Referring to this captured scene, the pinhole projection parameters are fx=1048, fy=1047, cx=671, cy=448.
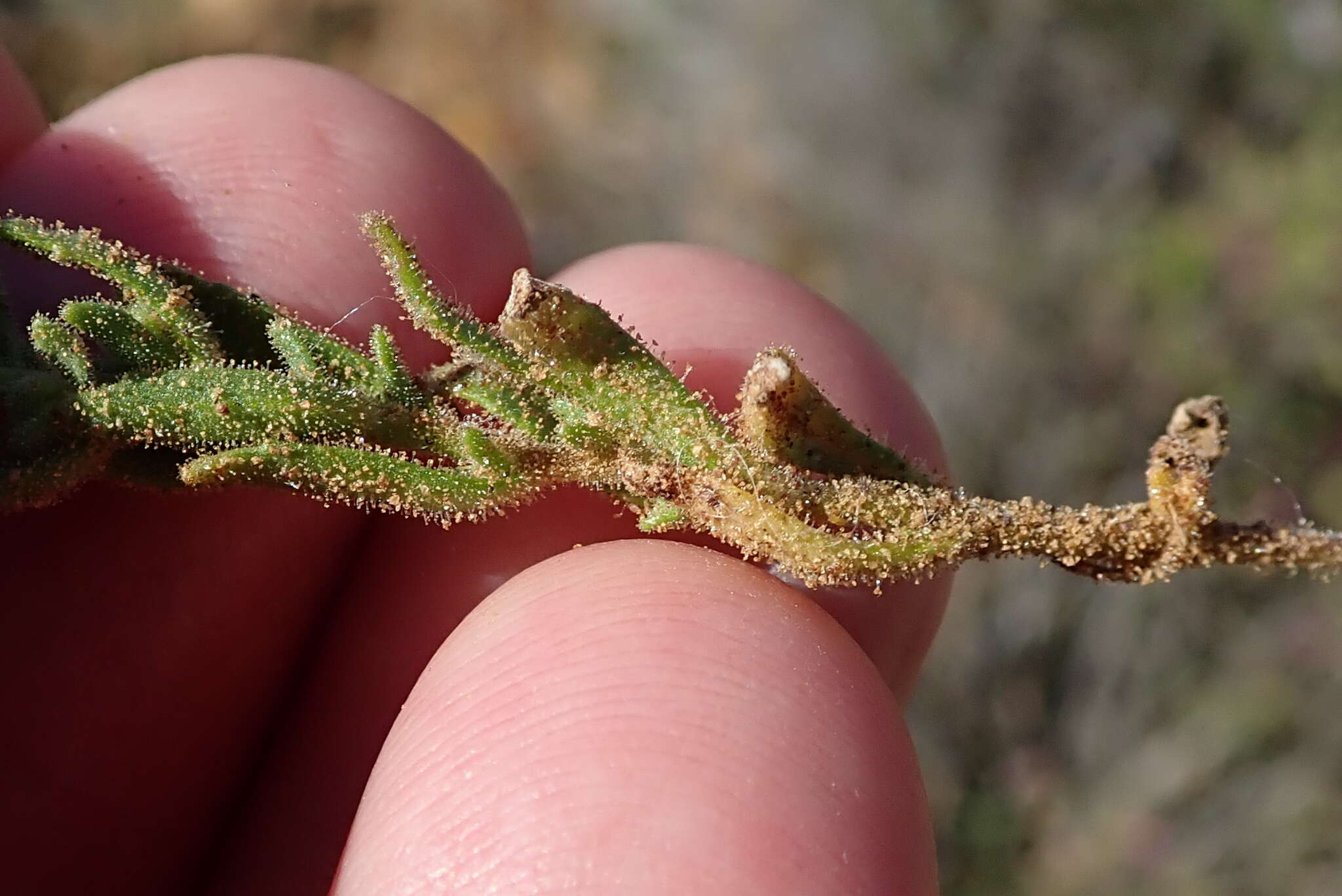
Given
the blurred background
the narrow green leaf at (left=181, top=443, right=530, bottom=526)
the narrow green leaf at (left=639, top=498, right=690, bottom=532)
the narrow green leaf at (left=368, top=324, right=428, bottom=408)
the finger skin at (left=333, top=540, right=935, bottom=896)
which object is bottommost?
the finger skin at (left=333, top=540, right=935, bottom=896)

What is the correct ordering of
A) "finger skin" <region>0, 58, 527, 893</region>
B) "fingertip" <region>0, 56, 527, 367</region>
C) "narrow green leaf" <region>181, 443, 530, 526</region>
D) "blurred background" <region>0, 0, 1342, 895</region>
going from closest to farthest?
"narrow green leaf" <region>181, 443, 530, 526</region>
"finger skin" <region>0, 58, 527, 893</region>
"fingertip" <region>0, 56, 527, 367</region>
"blurred background" <region>0, 0, 1342, 895</region>

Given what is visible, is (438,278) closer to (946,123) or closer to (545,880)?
(545,880)

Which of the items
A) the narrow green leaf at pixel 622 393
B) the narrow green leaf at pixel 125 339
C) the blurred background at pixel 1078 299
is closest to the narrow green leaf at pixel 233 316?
the narrow green leaf at pixel 125 339

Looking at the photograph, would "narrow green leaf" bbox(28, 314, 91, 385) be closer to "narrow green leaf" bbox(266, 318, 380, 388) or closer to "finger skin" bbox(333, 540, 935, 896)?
"narrow green leaf" bbox(266, 318, 380, 388)

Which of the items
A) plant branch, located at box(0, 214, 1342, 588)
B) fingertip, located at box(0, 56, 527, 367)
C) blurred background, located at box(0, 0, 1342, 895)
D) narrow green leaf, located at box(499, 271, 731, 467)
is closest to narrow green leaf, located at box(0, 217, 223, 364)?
plant branch, located at box(0, 214, 1342, 588)

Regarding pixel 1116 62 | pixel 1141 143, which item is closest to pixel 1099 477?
pixel 1141 143

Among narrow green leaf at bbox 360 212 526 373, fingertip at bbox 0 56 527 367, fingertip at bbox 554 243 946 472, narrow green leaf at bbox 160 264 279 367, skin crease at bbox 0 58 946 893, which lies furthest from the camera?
fingertip at bbox 0 56 527 367

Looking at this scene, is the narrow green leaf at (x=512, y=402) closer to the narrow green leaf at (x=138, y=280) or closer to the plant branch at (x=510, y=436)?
the plant branch at (x=510, y=436)
